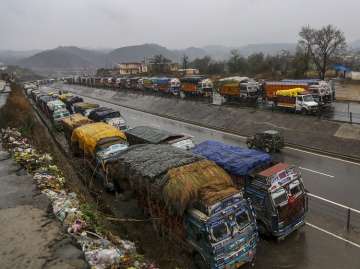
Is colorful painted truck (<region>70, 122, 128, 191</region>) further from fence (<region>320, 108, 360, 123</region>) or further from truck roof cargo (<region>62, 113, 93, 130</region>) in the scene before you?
fence (<region>320, 108, 360, 123</region>)

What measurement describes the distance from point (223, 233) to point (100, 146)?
1205 centimetres

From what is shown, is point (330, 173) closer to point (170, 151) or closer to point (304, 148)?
point (304, 148)

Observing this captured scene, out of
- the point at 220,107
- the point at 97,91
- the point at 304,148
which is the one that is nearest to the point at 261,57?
the point at 97,91

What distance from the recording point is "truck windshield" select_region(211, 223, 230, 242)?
10766mm

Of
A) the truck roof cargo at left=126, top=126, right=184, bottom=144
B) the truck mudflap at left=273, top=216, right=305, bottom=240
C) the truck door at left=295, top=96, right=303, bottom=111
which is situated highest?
the truck door at left=295, top=96, right=303, bottom=111

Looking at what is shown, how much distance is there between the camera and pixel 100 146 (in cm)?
2080

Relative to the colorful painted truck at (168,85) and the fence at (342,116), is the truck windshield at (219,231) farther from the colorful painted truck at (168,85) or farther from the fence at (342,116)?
the colorful painted truck at (168,85)

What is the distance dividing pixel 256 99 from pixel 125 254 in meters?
40.3

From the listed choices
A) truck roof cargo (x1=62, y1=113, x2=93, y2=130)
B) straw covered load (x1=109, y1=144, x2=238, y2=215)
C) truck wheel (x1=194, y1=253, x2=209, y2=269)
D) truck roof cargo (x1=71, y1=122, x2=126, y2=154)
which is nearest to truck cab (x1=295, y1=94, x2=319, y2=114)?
truck roof cargo (x1=71, y1=122, x2=126, y2=154)

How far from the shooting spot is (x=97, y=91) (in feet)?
311

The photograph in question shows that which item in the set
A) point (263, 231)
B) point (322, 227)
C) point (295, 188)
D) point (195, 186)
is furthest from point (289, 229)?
point (195, 186)

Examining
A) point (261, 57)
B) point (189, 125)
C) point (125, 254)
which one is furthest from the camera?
point (261, 57)

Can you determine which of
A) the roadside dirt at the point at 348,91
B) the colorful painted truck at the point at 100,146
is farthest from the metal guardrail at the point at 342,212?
the roadside dirt at the point at 348,91

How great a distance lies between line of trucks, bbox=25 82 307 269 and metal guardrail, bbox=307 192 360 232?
2406mm
